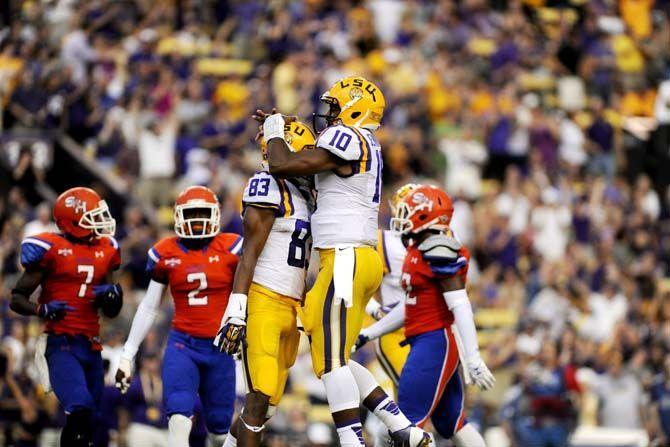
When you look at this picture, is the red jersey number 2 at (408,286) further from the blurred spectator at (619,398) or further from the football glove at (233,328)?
the blurred spectator at (619,398)

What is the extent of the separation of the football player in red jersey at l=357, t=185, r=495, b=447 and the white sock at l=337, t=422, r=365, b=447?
85 centimetres

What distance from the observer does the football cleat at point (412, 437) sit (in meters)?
8.98

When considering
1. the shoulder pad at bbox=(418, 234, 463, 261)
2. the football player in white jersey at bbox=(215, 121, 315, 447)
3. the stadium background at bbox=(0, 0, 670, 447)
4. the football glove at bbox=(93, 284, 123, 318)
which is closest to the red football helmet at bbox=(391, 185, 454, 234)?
the shoulder pad at bbox=(418, 234, 463, 261)

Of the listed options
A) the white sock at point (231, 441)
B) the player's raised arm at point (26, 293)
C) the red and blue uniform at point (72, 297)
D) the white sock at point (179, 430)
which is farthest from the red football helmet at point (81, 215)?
the white sock at point (231, 441)

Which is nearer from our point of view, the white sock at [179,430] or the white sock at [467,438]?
the white sock at [179,430]

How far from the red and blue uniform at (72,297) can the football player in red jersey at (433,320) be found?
1.95m

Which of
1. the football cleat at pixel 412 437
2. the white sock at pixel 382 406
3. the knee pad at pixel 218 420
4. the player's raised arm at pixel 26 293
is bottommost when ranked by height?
the knee pad at pixel 218 420

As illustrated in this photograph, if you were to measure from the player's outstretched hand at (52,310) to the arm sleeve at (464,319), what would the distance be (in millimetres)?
2715

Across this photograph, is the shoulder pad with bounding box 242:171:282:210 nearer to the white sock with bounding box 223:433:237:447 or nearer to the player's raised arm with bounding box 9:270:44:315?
the white sock with bounding box 223:433:237:447

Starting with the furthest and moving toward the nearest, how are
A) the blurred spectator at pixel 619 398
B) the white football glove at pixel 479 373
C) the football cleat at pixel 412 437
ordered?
the blurred spectator at pixel 619 398, the white football glove at pixel 479 373, the football cleat at pixel 412 437

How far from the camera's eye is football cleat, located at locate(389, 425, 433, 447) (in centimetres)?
898

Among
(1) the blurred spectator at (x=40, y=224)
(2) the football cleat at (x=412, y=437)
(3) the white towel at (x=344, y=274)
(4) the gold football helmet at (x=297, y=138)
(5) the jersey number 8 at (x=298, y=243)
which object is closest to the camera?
(3) the white towel at (x=344, y=274)

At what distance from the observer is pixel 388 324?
1026 cm

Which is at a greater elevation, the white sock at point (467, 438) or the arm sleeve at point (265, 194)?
the arm sleeve at point (265, 194)
